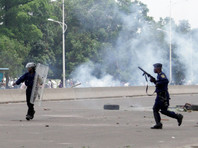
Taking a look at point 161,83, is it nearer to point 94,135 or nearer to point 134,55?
point 94,135

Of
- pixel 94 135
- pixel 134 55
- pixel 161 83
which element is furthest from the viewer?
pixel 134 55

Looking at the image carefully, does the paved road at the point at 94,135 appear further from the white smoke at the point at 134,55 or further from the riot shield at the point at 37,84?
the white smoke at the point at 134,55

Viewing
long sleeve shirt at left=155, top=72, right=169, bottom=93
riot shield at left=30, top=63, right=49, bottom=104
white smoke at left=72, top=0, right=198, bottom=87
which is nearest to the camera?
long sleeve shirt at left=155, top=72, right=169, bottom=93

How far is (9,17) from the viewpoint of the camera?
68.4 metres

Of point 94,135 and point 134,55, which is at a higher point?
point 134,55

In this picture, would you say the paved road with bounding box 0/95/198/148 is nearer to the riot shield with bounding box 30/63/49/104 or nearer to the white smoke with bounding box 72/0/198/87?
the riot shield with bounding box 30/63/49/104

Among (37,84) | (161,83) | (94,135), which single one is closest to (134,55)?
(37,84)

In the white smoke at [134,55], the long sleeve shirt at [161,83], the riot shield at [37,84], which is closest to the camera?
the long sleeve shirt at [161,83]

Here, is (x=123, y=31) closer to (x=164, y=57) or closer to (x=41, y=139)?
(x=164, y=57)

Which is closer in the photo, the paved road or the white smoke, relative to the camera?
the paved road

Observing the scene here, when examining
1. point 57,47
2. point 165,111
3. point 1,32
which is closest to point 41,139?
point 165,111

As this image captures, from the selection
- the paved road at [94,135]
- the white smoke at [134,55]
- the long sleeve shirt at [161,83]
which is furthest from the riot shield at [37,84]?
the white smoke at [134,55]

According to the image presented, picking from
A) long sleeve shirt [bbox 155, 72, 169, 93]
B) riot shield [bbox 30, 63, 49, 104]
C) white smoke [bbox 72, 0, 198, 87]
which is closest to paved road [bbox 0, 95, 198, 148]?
long sleeve shirt [bbox 155, 72, 169, 93]

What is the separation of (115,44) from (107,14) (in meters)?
7.31
